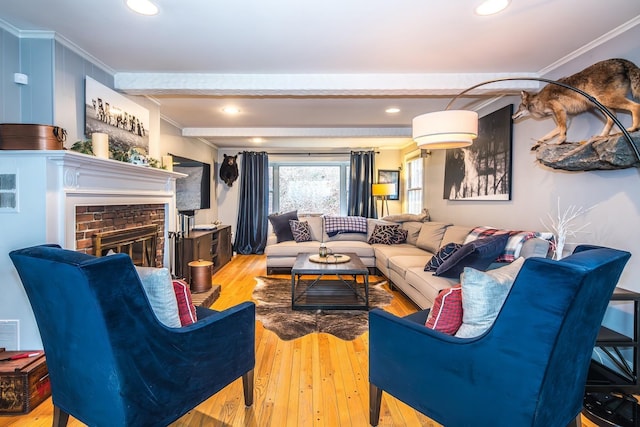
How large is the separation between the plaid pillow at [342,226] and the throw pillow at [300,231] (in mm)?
326

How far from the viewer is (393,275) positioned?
3799 millimetres

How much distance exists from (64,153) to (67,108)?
2.00 ft

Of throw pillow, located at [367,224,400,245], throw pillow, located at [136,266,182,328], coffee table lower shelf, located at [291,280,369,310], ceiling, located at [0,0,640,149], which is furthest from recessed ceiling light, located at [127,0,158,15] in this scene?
throw pillow, located at [367,224,400,245]

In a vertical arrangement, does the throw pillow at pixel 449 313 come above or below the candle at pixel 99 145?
below

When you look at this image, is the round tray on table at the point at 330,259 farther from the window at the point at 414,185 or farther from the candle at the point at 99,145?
the window at the point at 414,185

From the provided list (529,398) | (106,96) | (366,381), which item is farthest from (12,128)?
(529,398)

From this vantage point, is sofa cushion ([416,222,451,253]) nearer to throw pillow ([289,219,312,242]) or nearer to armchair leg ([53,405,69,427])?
throw pillow ([289,219,312,242])

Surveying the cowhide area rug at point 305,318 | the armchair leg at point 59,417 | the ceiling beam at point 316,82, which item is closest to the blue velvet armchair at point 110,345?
the armchair leg at point 59,417

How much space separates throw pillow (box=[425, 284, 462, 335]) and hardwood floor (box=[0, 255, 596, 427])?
2.11 ft

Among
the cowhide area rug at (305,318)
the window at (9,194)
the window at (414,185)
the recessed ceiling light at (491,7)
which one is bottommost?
the cowhide area rug at (305,318)

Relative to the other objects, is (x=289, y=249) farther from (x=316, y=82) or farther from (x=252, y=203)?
(x=316, y=82)

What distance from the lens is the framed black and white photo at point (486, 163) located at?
3.26m

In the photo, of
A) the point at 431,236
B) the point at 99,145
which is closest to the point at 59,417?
the point at 99,145

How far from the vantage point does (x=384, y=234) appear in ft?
15.8
